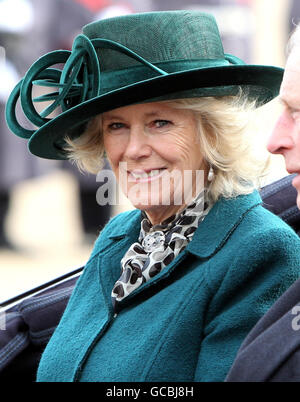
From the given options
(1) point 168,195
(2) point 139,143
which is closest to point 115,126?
(2) point 139,143

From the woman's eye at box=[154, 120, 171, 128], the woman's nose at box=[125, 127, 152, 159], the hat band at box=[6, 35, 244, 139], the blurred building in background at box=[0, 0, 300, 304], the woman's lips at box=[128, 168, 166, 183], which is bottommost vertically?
the blurred building in background at box=[0, 0, 300, 304]

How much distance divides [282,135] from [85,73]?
706 millimetres

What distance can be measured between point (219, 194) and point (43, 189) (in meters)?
7.06

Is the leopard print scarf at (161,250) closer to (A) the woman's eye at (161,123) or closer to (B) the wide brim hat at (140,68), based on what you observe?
(A) the woman's eye at (161,123)

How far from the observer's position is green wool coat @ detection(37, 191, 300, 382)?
1969 millimetres

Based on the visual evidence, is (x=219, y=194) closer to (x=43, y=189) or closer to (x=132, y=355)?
(x=132, y=355)

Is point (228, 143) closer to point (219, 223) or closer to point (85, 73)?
point (219, 223)

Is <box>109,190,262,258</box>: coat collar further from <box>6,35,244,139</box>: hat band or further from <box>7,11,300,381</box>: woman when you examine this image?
<box>6,35,244,139</box>: hat band

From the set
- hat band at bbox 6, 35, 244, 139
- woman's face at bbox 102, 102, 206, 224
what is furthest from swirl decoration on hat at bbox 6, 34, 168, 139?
woman's face at bbox 102, 102, 206, 224

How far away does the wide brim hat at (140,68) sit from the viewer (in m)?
2.17

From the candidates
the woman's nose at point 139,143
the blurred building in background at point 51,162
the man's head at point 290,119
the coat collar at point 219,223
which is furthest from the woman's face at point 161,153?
the blurred building in background at point 51,162

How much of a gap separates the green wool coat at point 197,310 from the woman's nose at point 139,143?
0.89ft

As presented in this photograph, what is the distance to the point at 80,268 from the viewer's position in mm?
2764
